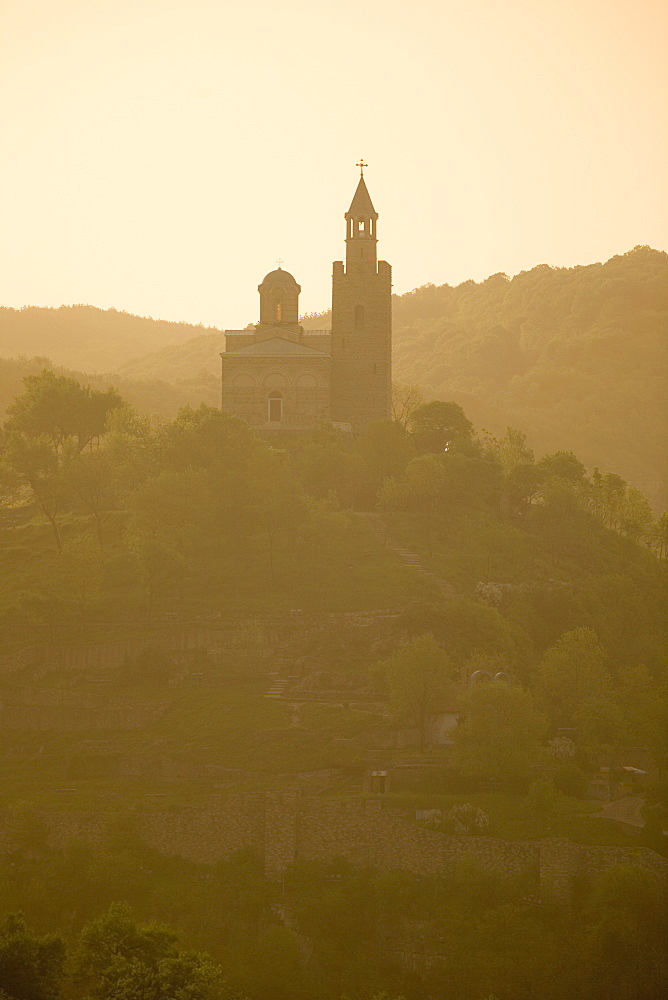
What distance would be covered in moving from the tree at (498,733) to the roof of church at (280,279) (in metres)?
38.3

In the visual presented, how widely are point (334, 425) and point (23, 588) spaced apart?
23.7 metres

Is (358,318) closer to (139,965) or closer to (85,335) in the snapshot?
(139,965)

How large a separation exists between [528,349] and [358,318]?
9334 cm

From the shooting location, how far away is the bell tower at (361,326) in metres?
75.2

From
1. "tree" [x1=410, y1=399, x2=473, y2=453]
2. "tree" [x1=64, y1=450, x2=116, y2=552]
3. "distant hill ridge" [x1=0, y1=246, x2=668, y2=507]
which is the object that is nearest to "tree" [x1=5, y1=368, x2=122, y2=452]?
"tree" [x1=64, y1=450, x2=116, y2=552]

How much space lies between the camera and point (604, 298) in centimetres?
16938

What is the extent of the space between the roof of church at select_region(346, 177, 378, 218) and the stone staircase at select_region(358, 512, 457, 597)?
64.5 ft

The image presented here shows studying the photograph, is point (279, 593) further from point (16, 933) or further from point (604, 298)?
point (604, 298)

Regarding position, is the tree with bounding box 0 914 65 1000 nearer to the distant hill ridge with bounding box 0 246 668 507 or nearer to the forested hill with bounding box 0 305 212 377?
the distant hill ridge with bounding box 0 246 668 507

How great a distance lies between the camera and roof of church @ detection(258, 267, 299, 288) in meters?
77.9

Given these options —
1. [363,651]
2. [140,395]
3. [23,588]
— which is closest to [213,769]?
[363,651]

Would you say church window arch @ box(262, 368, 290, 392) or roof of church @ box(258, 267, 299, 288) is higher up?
roof of church @ box(258, 267, 299, 288)

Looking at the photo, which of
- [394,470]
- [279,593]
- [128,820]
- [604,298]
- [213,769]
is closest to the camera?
[128,820]

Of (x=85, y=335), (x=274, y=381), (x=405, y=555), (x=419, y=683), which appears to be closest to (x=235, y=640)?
(x=419, y=683)
